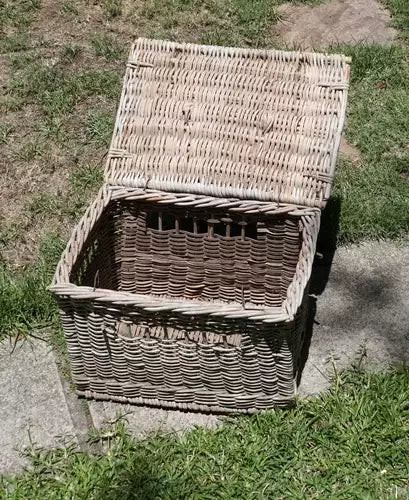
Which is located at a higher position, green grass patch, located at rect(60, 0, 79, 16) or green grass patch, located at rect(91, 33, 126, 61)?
green grass patch, located at rect(60, 0, 79, 16)

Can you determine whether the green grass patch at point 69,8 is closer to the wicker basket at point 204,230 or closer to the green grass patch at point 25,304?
the wicker basket at point 204,230

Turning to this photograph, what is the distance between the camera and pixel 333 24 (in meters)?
4.61

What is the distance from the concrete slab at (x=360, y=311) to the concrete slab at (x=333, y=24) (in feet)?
5.36

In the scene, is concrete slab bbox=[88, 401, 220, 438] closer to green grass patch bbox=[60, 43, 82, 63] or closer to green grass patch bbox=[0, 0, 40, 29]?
green grass patch bbox=[60, 43, 82, 63]

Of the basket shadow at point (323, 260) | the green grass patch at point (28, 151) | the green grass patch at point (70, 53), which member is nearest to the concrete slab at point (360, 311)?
the basket shadow at point (323, 260)

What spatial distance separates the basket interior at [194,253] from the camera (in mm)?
2809

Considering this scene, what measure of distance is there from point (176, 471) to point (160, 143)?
1.09 meters

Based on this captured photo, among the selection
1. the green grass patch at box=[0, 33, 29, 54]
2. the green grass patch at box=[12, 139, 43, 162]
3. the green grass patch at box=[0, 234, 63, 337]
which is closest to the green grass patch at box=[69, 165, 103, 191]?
the green grass patch at box=[12, 139, 43, 162]

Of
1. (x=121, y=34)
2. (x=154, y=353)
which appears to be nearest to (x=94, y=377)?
(x=154, y=353)

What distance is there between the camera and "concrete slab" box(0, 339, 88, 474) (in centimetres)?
253

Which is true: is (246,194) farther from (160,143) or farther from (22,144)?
(22,144)

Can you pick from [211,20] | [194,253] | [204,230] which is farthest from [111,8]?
[194,253]

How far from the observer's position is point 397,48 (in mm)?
4324

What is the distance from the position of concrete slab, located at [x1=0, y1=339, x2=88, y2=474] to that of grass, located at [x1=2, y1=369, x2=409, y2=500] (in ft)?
0.20
